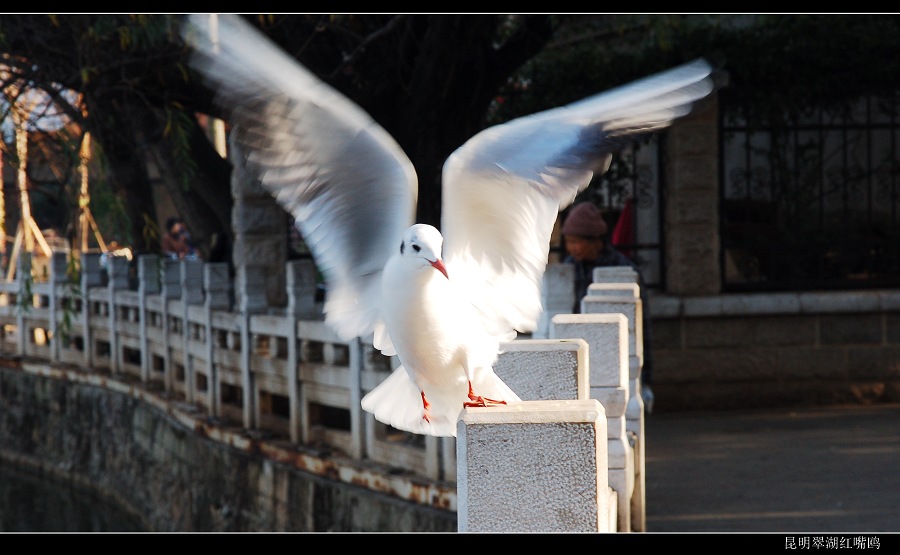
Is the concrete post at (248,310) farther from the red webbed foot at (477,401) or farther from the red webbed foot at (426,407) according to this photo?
the red webbed foot at (477,401)

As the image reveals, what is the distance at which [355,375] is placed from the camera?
8.08m

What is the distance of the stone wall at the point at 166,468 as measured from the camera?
8047mm

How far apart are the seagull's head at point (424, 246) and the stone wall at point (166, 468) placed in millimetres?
3181

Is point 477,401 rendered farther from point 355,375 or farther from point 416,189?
point 355,375

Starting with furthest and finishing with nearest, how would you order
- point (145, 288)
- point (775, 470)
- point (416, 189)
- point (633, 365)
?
point (145, 288), point (775, 470), point (633, 365), point (416, 189)

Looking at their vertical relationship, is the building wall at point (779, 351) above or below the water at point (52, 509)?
above

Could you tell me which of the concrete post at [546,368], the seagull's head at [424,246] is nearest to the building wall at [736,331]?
the concrete post at [546,368]

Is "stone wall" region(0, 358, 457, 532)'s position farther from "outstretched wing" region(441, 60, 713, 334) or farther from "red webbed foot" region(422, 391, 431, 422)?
"red webbed foot" region(422, 391, 431, 422)

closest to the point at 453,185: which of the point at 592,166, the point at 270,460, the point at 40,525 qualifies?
the point at 592,166

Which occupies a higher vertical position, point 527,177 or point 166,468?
point 527,177

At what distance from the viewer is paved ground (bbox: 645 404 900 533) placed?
21.3 ft

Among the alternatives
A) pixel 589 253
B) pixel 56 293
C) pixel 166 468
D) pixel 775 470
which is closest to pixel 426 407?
pixel 589 253

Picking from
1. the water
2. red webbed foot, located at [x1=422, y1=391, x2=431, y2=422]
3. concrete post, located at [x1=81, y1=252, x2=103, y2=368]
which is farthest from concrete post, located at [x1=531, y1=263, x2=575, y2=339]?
concrete post, located at [x1=81, y1=252, x2=103, y2=368]

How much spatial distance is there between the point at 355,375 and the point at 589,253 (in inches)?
67.0
